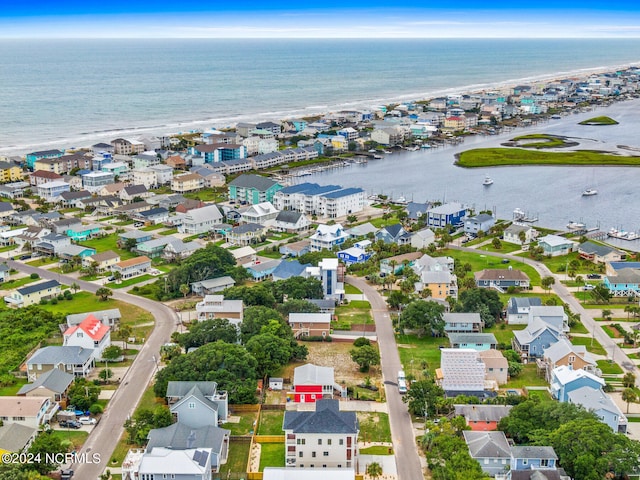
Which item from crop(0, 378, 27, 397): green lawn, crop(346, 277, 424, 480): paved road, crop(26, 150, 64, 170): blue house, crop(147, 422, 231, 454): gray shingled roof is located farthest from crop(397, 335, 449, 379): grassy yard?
crop(26, 150, 64, 170): blue house

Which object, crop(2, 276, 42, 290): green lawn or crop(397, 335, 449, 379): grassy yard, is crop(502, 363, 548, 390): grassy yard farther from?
crop(2, 276, 42, 290): green lawn

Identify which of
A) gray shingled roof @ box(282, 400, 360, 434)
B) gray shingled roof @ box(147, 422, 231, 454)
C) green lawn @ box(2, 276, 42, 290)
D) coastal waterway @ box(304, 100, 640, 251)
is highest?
gray shingled roof @ box(282, 400, 360, 434)

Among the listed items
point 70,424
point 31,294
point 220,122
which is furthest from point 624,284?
point 220,122

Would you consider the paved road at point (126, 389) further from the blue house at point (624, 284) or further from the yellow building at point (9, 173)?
the yellow building at point (9, 173)

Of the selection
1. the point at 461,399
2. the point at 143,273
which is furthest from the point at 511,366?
the point at 143,273

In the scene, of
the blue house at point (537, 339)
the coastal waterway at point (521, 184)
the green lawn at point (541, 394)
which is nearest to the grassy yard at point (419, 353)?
the blue house at point (537, 339)

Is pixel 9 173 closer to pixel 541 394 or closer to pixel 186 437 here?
pixel 186 437
